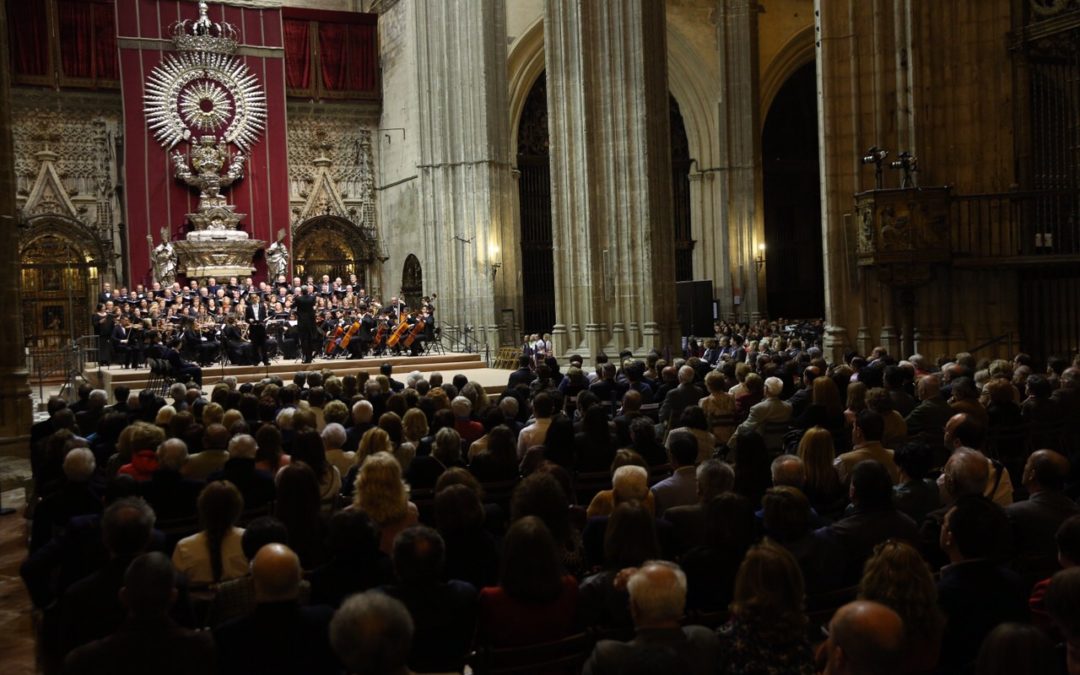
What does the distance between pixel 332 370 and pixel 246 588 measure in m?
15.2

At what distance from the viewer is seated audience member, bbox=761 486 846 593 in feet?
12.3

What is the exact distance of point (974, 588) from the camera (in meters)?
3.22

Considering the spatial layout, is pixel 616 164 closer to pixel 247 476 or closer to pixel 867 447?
→ pixel 867 447

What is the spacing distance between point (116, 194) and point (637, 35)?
14968 mm

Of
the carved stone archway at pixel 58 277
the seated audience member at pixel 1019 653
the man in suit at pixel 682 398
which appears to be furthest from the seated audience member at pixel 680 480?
the carved stone archway at pixel 58 277

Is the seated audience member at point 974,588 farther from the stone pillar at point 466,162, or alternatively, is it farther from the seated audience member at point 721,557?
the stone pillar at point 466,162

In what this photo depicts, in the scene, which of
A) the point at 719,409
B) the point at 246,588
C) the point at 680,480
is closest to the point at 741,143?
the point at 719,409

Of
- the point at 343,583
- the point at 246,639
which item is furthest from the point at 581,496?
the point at 246,639

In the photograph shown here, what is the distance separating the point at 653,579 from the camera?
281 centimetres

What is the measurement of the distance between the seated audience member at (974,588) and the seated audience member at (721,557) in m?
0.70

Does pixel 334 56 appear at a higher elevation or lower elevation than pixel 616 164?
higher

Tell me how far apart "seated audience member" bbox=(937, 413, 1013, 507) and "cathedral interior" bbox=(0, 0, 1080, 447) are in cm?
1174

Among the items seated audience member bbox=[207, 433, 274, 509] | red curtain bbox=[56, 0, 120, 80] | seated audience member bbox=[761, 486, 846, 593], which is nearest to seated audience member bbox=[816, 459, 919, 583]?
seated audience member bbox=[761, 486, 846, 593]

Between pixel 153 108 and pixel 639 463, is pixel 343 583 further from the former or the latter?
pixel 153 108
